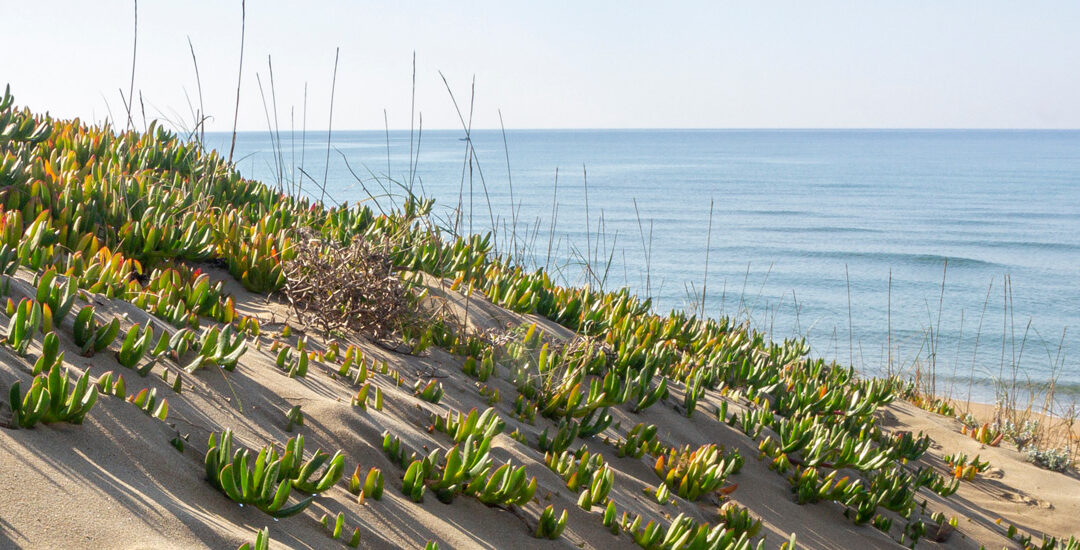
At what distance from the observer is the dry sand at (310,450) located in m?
2.21

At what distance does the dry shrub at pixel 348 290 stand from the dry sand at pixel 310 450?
5.6 inches

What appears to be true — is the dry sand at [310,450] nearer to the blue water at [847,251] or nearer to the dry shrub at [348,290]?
the dry shrub at [348,290]

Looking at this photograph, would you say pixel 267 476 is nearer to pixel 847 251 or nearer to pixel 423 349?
pixel 423 349

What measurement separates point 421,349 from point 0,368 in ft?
7.38

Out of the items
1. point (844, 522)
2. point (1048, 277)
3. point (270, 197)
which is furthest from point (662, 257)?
point (844, 522)

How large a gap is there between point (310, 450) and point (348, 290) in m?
1.39

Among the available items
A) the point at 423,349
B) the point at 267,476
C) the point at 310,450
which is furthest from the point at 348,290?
the point at 267,476

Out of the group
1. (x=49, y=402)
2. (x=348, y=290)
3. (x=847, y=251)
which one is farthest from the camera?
(x=847, y=251)

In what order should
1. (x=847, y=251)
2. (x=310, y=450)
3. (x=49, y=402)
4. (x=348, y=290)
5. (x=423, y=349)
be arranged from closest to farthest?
(x=49, y=402) → (x=310, y=450) → (x=348, y=290) → (x=423, y=349) → (x=847, y=251)

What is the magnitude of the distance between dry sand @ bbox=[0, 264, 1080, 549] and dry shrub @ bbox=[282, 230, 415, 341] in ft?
0.46

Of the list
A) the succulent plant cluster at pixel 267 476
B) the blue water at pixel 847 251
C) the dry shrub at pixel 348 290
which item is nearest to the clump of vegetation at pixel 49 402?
the succulent plant cluster at pixel 267 476

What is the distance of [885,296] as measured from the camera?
21109 mm

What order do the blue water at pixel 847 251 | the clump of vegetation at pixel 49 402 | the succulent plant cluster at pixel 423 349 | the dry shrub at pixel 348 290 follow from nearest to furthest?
the clump of vegetation at pixel 49 402 < the succulent plant cluster at pixel 423 349 < the dry shrub at pixel 348 290 < the blue water at pixel 847 251

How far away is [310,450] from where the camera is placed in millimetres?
3127
